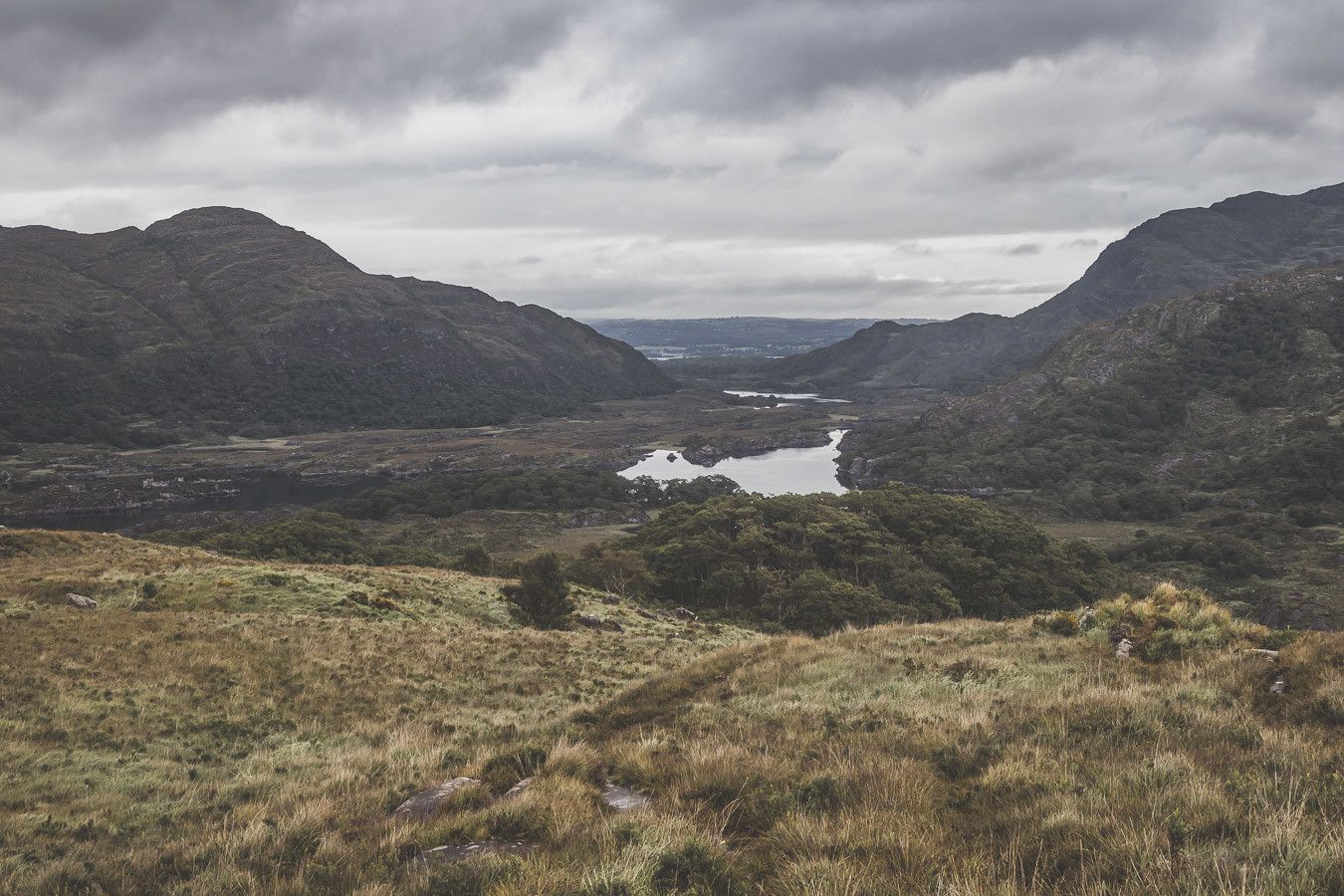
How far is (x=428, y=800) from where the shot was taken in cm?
870

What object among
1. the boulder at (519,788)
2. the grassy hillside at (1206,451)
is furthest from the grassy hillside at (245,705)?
the grassy hillside at (1206,451)

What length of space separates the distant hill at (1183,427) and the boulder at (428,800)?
14067 centimetres

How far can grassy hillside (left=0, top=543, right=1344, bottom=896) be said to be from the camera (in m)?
5.84

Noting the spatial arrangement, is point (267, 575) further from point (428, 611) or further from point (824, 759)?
point (824, 759)

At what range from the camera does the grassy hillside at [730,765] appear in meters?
5.84

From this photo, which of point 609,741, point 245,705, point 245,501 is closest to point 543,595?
point 245,705

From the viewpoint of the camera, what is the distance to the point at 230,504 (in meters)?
144

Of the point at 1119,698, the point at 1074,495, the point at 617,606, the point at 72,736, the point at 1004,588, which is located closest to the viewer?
the point at 1119,698

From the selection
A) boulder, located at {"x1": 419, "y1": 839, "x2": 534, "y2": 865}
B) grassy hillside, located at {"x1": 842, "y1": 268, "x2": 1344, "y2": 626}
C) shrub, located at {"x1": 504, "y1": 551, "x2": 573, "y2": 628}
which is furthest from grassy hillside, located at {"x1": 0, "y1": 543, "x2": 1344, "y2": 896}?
grassy hillside, located at {"x1": 842, "y1": 268, "x2": 1344, "y2": 626}

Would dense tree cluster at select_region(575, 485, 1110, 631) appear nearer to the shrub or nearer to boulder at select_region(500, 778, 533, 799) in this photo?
the shrub

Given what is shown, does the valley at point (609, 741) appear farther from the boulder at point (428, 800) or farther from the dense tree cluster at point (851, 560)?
the dense tree cluster at point (851, 560)

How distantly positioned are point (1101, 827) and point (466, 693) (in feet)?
54.9

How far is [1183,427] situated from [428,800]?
19519cm

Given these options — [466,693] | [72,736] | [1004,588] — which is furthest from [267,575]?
[1004,588]
